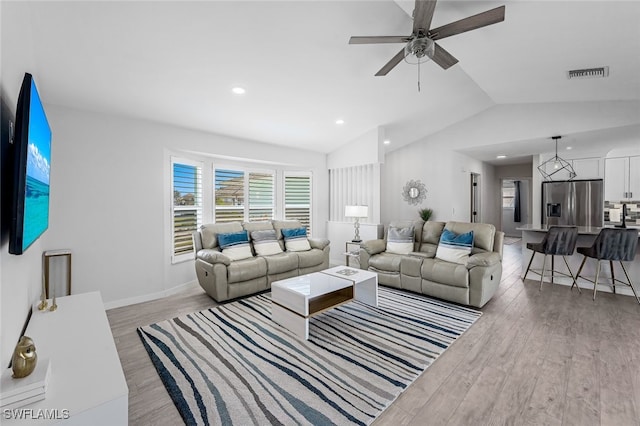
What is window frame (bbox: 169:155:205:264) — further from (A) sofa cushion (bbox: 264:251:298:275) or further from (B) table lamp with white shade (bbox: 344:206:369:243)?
(B) table lamp with white shade (bbox: 344:206:369:243)

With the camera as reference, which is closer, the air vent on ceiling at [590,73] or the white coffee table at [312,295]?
the white coffee table at [312,295]

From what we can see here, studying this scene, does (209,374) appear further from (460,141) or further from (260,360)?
(460,141)

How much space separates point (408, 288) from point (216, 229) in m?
2.89

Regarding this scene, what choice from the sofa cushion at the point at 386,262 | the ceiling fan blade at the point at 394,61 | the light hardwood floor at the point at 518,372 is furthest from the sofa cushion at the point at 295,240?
the ceiling fan blade at the point at 394,61

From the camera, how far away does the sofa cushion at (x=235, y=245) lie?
4.10m

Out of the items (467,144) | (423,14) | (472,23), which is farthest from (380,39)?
(467,144)

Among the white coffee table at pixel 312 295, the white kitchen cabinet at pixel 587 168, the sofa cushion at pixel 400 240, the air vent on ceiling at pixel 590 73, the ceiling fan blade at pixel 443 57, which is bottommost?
the white coffee table at pixel 312 295

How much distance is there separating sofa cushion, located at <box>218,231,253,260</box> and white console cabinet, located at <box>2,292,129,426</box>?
6.77ft

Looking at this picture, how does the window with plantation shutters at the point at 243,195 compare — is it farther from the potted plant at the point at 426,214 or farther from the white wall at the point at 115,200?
the potted plant at the point at 426,214

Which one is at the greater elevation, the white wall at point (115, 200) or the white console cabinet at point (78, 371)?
the white wall at point (115, 200)

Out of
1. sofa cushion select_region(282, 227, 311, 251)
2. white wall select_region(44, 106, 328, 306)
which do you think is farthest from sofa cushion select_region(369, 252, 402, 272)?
white wall select_region(44, 106, 328, 306)

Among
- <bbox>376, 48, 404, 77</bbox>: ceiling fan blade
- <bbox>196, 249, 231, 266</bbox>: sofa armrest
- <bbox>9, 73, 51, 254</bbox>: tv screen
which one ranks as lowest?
<bbox>196, 249, 231, 266</bbox>: sofa armrest

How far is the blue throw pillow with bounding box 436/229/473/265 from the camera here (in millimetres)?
3752

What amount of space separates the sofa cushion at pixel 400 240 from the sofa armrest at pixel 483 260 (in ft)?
3.12
